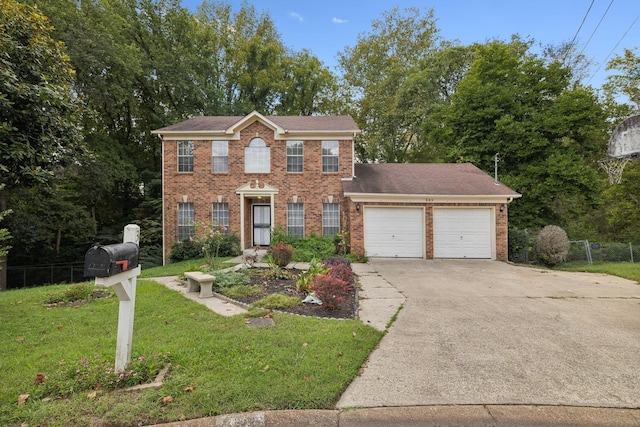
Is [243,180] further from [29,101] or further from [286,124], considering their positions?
[29,101]

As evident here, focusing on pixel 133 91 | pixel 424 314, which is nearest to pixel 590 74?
pixel 424 314

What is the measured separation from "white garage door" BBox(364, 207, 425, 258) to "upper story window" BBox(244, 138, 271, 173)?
5.01m

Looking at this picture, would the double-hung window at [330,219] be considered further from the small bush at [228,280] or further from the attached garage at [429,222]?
the small bush at [228,280]

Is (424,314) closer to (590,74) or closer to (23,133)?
(23,133)

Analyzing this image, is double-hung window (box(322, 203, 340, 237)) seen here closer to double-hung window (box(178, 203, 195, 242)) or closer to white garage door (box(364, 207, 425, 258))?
white garage door (box(364, 207, 425, 258))

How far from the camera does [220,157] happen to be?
46.0 ft

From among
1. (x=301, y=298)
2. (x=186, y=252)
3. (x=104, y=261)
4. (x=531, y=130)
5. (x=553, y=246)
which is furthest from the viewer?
(x=531, y=130)

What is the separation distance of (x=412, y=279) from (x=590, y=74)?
21934mm

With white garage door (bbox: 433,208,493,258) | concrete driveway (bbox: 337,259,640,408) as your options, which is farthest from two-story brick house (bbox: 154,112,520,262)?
concrete driveway (bbox: 337,259,640,408)

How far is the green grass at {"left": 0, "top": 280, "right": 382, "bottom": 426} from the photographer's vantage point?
2652 mm

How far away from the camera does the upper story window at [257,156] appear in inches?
551

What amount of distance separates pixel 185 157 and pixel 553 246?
52.2ft

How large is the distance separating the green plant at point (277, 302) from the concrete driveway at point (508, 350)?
189 centimetres

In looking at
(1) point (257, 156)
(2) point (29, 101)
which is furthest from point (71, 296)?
(1) point (257, 156)
